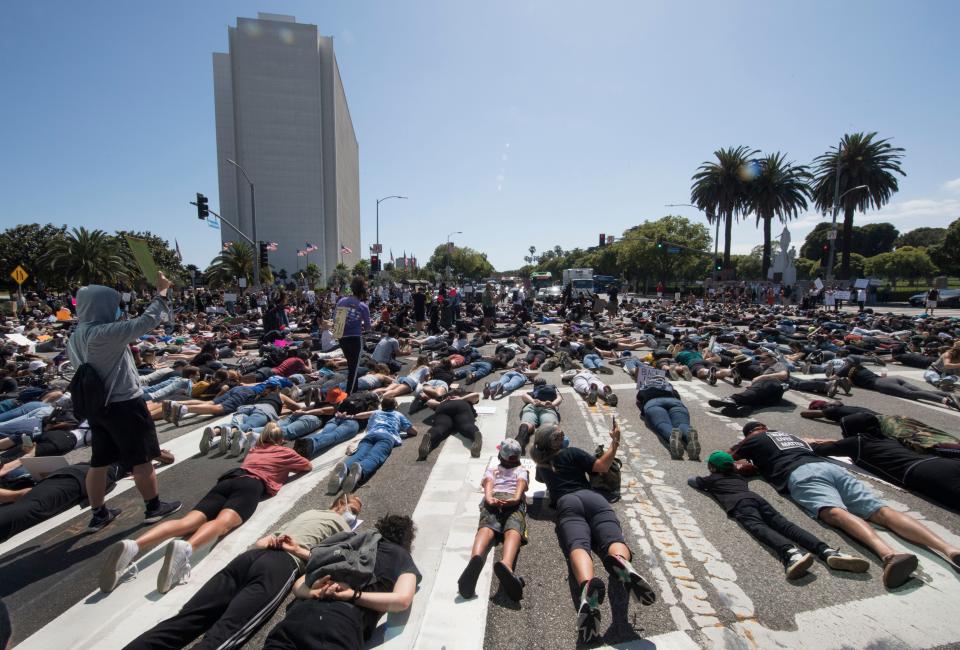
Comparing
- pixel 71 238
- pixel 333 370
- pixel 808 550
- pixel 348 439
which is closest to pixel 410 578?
pixel 808 550

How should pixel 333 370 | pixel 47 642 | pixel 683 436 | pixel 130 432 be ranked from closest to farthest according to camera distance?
pixel 47 642 < pixel 130 432 < pixel 683 436 < pixel 333 370

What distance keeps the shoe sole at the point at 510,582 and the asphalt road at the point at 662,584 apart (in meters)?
0.09

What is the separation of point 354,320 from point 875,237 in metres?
110

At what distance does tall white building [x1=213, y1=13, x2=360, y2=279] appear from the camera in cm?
7509

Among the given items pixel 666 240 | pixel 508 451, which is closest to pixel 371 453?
pixel 508 451

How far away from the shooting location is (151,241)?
2586 inches

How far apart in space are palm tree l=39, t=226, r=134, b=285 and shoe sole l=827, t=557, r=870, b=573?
1924 inches

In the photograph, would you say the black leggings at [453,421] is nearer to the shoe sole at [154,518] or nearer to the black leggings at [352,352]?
the black leggings at [352,352]

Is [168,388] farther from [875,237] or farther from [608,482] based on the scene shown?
[875,237]

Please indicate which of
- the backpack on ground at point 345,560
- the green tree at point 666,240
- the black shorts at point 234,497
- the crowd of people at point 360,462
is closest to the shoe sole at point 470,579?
the crowd of people at point 360,462

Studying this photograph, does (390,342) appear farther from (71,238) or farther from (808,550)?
(71,238)

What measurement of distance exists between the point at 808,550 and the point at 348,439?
5.24 metres

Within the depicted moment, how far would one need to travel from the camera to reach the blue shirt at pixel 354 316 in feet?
25.0

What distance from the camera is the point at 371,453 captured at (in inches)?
211
